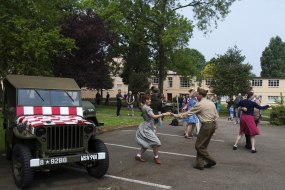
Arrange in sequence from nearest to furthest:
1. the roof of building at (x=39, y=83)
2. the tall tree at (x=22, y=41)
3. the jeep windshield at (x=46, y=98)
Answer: the jeep windshield at (x=46, y=98), the roof of building at (x=39, y=83), the tall tree at (x=22, y=41)

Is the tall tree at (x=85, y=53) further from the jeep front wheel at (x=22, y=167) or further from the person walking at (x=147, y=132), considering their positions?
the jeep front wheel at (x=22, y=167)

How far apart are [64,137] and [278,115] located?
17.5 meters

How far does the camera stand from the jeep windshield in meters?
8.98

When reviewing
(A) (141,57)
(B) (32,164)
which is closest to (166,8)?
(A) (141,57)

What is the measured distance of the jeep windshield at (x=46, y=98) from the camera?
898 cm

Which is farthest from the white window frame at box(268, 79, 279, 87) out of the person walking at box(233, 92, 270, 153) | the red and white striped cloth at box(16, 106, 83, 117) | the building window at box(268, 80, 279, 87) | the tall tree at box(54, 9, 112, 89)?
→ the red and white striped cloth at box(16, 106, 83, 117)

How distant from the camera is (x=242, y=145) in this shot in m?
12.9

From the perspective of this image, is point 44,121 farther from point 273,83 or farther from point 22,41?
point 273,83

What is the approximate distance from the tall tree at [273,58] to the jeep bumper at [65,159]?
91272 millimetres

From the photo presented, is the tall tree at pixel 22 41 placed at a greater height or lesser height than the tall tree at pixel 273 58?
lesser

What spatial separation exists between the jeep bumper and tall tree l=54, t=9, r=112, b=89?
22408mm

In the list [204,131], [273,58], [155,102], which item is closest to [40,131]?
[204,131]

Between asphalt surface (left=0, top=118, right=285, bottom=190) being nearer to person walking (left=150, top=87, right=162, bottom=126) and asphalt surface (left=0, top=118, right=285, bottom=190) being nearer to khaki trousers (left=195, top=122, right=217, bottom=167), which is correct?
khaki trousers (left=195, top=122, right=217, bottom=167)

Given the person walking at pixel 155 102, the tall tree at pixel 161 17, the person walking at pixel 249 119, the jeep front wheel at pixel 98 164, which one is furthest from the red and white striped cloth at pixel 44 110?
the tall tree at pixel 161 17
